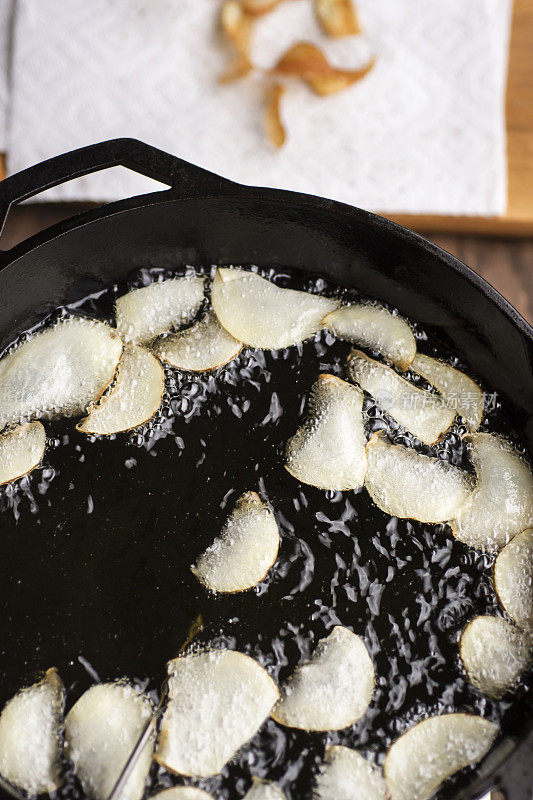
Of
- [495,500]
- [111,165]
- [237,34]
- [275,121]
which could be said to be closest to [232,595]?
[495,500]

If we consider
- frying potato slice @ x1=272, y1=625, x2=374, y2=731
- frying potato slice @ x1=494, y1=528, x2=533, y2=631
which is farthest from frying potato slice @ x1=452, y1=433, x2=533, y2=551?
frying potato slice @ x1=272, y1=625, x2=374, y2=731

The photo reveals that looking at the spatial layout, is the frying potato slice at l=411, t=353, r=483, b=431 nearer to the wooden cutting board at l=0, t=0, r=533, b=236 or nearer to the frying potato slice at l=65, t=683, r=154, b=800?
the wooden cutting board at l=0, t=0, r=533, b=236

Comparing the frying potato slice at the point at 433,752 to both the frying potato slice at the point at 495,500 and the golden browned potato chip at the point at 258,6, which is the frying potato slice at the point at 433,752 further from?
the golden browned potato chip at the point at 258,6

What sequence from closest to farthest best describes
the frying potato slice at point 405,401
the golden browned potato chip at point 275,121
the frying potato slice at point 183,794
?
the frying potato slice at point 183,794
the frying potato slice at point 405,401
the golden browned potato chip at point 275,121

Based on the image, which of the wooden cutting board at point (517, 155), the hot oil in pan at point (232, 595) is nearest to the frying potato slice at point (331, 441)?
the hot oil in pan at point (232, 595)

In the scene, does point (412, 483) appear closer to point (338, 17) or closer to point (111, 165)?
point (111, 165)

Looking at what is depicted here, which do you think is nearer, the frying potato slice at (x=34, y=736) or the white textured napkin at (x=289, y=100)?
the frying potato slice at (x=34, y=736)
